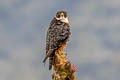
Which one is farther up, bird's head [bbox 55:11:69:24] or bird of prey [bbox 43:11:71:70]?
bird's head [bbox 55:11:69:24]

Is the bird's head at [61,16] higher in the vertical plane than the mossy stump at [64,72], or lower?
higher

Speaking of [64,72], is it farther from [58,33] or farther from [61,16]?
[61,16]

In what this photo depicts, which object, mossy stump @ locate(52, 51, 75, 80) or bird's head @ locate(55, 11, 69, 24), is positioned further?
bird's head @ locate(55, 11, 69, 24)

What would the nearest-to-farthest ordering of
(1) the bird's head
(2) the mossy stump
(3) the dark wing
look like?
1. (2) the mossy stump
2. (3) the dark wing
3. (1) the bird's head

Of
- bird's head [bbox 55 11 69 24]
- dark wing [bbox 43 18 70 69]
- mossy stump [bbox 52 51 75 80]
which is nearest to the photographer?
mossy stump [bbox 52 51 75 80]

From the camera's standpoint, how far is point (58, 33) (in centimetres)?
2019

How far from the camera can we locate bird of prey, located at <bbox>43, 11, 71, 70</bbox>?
19.4m

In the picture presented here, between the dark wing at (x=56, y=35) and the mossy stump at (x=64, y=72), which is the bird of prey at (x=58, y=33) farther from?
the mossy stump at (x=64, y=72)

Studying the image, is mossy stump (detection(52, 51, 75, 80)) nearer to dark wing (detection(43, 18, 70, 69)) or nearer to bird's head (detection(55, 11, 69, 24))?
dark wing (detection(43, 18, 70, 69))

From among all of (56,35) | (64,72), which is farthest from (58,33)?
(64,72)

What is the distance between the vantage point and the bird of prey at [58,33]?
19425mm

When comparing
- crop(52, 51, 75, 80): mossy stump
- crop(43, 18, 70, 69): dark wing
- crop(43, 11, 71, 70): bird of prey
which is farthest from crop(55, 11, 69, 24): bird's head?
crop(52, 51, 75, 80): mossy stump

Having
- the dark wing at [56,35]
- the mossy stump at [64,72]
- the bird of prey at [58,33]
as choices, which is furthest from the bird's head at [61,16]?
the mossy stump at [64,72]

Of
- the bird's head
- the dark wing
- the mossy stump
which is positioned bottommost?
the mossy stump
